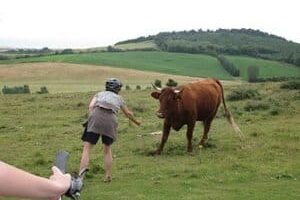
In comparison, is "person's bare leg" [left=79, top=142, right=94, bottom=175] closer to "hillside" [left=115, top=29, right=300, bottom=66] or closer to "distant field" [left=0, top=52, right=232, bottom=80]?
"distant field" [left=0, top=52, right=232, bottom=80]

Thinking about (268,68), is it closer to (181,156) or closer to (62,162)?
(181,156)

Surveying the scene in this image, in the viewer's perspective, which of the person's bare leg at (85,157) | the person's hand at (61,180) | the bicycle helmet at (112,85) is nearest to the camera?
the person's hand at (61,180)

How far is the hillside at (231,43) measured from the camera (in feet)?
265

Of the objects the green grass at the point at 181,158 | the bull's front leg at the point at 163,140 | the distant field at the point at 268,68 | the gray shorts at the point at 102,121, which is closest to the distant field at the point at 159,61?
the distant field at the point at 268,68

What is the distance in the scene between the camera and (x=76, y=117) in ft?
71.6

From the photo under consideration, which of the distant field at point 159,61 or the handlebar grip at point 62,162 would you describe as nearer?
the handlebar grip at point 62,162

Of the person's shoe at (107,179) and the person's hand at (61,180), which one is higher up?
the person's hand at (61,180)

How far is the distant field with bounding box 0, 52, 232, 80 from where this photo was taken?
6694 cm

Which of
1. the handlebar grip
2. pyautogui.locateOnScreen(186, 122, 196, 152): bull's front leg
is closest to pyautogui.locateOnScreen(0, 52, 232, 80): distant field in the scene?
pyautogui.locateOnScreen(186, 122, 196, 152): bull's front leg

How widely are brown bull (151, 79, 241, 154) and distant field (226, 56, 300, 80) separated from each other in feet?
154

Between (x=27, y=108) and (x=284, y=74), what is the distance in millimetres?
40179

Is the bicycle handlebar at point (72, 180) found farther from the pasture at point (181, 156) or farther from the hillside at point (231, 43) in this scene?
the hillside at point (231, 43)

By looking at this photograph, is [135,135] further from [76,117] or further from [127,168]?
[76,117]

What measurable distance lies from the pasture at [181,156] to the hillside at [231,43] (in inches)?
2060
